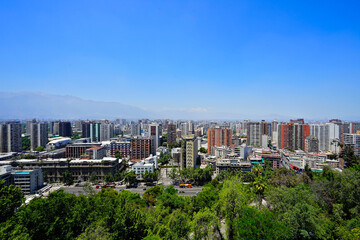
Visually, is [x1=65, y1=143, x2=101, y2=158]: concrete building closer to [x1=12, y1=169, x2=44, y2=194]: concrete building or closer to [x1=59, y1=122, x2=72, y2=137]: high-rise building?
[x1=12, y1=169, x2=44, y2=194]: concrete building

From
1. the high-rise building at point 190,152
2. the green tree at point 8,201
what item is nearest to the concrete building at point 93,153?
the high-rise building at point 190,152

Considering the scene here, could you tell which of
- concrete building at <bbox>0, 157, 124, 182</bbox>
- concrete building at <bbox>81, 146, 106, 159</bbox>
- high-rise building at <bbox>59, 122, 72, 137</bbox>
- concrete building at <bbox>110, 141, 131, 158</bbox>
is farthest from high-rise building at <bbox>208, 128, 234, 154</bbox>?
high-rise building at <bbox>59, 122, 72, 137</bbox>

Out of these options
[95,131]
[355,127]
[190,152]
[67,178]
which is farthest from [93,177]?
[355,127]

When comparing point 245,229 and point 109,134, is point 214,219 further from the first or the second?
point 109,134

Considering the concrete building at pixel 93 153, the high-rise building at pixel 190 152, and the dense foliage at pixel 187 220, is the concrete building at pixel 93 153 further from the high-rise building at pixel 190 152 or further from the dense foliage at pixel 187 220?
the dense foliage at pixel 187 220

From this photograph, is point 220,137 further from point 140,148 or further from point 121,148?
point 121,148
